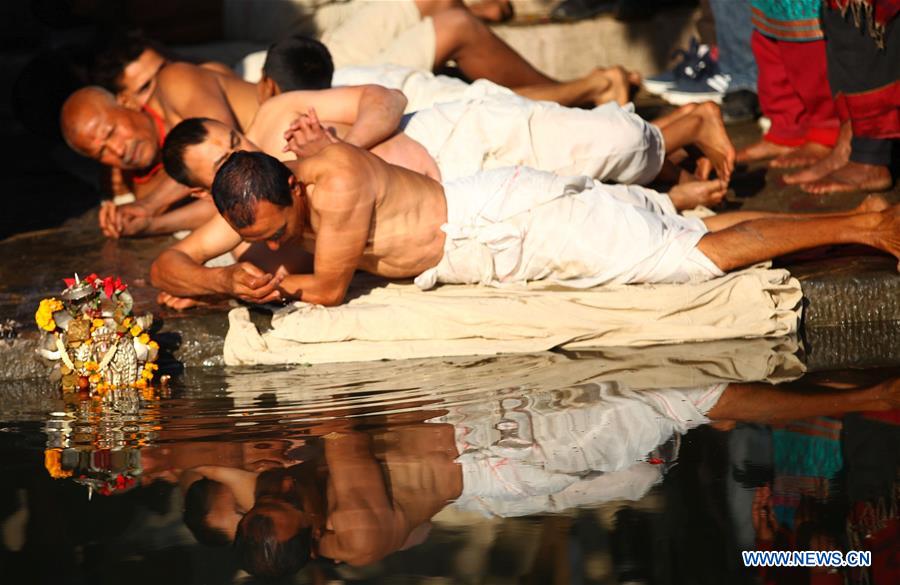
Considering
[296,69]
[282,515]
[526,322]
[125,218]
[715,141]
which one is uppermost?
[296,69]

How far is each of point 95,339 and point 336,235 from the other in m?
1.05

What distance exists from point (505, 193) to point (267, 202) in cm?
111

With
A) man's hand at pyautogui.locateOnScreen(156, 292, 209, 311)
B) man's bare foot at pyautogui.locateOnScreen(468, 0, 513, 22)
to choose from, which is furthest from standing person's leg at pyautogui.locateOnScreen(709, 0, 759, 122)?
man's hand at pyautogui.locateOnScreen(156, 292, 209, 311)

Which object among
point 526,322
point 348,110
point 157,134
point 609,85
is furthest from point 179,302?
point 609,85

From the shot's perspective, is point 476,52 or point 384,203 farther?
point 476,52

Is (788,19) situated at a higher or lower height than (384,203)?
higher

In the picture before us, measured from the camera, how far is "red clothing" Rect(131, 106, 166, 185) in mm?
A: 6375

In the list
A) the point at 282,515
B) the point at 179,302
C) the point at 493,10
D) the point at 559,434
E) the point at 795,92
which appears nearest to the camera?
the point at 282,515

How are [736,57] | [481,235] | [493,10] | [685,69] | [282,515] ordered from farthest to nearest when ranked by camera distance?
[493,10] → [685,69] → [736,57] → [481,235] → [282,515]

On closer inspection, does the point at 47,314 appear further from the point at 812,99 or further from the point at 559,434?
the point at 812,99

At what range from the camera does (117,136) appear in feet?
20.4

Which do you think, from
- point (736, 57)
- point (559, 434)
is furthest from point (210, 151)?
point (736, 57)

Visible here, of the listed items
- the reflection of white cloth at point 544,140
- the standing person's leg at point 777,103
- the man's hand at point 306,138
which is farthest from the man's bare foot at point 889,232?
the man's hand at point 306,138

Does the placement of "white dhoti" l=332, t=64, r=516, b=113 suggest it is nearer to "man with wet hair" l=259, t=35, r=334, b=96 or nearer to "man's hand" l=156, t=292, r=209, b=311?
"man with wet hair" l=259, t=35, r=334, b=96
